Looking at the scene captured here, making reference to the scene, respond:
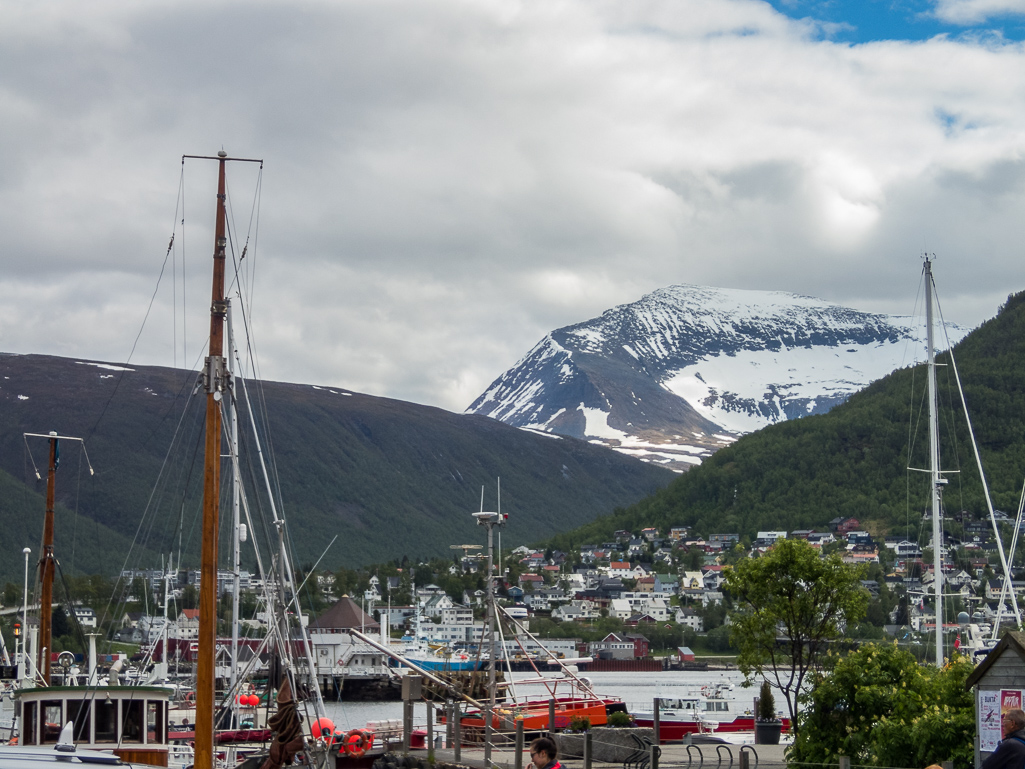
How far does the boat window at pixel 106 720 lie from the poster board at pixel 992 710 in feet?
57.8

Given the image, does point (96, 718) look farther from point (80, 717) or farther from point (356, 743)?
point (356, 743)

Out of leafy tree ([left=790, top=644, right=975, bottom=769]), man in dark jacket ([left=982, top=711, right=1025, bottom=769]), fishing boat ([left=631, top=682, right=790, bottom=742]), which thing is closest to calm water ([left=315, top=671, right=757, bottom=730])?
fishing boat ([left=631, top=682, right=790, bottom=742])

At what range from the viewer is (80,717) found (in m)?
28.8

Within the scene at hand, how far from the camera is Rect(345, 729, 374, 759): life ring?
1332 inches

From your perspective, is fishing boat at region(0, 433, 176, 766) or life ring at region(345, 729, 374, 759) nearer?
fishing boat at region(0, 433, 176, 766)

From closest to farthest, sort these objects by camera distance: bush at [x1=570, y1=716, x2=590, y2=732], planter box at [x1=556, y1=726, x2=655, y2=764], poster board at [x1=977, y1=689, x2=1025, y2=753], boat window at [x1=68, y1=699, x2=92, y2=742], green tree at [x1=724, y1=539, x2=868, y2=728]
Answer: poster board at [x1=977, y1=689, x2=1025, y2=753] → boat window at [x1=68, y1=699, x2=92, y2=742] → planter box at [x1=556, y1=726, x2=655, y2=764] → bush at [x1=570, y1=716, x2=590, y2=732] → green tree at [x1=724, y1=539, x2=868, y2=728]

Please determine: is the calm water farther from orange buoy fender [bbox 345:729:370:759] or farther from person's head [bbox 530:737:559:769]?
person's head [bbox 530:737:559:769]

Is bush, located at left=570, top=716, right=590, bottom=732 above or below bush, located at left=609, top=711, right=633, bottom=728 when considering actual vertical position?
above

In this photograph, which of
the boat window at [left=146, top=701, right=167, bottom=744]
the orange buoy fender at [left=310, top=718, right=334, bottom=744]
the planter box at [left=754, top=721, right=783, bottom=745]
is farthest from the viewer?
the planter box at [left=754, top=721, right=783, bottom=745]

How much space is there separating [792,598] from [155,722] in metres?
17.6

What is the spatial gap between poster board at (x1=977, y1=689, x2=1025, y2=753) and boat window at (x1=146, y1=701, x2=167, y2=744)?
1737cm

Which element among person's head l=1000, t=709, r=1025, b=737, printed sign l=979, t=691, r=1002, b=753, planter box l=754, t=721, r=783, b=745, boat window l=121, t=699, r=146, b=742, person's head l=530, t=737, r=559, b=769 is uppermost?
person's head l=1000, t=709, r=1025, b=737

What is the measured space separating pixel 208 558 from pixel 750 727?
4526cm

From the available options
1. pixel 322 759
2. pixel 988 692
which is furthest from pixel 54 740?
pixel 988 692
